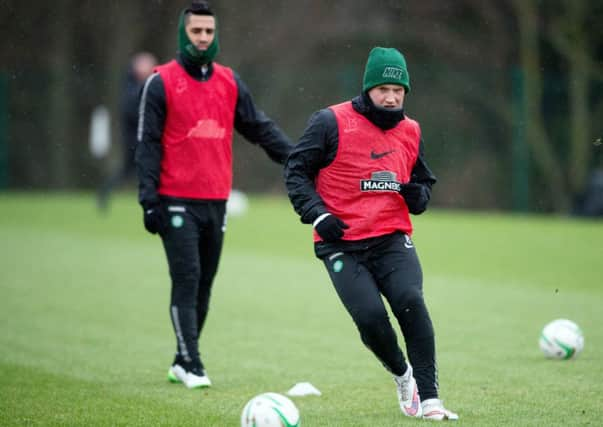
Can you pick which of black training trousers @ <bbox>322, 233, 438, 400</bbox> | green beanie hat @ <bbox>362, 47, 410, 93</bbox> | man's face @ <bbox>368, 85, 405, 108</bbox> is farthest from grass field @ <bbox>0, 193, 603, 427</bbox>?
green beanie hat @ <bbox>362, 47, 410, 93</bbox>

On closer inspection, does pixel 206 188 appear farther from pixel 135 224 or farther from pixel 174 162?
pixel 135 224

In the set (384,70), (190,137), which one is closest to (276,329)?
(190,137)

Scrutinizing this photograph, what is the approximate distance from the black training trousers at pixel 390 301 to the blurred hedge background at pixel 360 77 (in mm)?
16285

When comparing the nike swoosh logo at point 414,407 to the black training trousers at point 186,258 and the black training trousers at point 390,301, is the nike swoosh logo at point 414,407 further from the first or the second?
the black training trousers at point 186,258

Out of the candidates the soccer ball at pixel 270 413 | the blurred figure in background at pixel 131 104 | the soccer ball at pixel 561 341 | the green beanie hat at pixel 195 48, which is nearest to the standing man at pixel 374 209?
the soccer ball at pixel 270 413

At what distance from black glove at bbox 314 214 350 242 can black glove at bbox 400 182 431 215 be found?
0.44 m

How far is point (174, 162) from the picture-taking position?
24.4ft

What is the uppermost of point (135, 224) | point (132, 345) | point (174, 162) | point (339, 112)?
point (339, 112)

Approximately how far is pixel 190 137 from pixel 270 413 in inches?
100

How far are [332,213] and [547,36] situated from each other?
1843cm

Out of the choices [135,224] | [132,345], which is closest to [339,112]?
[132,345]

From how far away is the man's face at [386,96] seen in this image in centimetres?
632

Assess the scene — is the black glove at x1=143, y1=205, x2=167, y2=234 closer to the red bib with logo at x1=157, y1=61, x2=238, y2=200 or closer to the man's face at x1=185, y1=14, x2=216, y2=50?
the red bib with logo at x1=157, y1=61, x2=238, y2=200

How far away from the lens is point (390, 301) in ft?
20.7
